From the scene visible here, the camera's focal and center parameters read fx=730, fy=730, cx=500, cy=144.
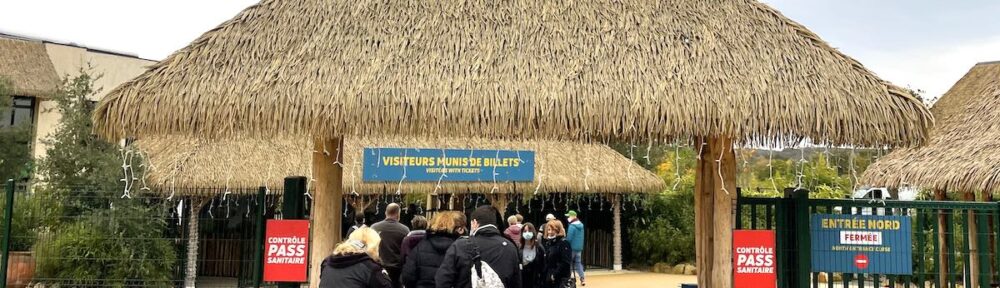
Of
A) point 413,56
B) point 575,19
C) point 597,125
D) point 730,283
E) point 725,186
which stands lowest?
point 730,283

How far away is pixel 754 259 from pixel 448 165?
337 inches

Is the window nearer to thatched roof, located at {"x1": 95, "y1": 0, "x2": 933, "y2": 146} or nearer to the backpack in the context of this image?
thatched roof, located at {"x1": 95, "y1": 0, "x2": 933, "y2": 146}

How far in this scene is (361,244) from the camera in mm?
4023

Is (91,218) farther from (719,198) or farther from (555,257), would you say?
(719,198)

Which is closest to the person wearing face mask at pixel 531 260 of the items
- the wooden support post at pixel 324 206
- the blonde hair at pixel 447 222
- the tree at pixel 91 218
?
the wooden support post at pixel 324 206

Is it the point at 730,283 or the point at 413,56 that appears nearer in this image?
the point at 413,56

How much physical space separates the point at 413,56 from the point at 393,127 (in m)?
0.68

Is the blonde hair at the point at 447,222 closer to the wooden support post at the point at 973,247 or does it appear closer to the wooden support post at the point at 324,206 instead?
the wooden support post at the point at 324,206

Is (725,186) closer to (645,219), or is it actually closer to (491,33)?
(491,33)

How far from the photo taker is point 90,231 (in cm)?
882

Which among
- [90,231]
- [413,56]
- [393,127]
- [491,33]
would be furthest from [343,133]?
[90,231]

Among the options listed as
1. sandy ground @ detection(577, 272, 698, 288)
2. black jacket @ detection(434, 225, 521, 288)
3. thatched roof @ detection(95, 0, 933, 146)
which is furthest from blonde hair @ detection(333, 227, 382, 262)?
sandy ground @ detection(577, 272, 698, 288)

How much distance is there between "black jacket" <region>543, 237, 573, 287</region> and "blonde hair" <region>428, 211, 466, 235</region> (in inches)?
120

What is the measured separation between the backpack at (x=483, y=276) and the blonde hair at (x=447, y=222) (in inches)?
20.8
